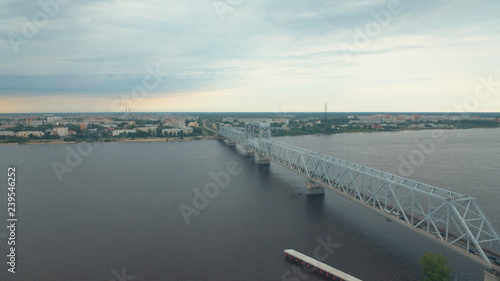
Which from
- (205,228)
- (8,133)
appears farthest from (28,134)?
(205,228)

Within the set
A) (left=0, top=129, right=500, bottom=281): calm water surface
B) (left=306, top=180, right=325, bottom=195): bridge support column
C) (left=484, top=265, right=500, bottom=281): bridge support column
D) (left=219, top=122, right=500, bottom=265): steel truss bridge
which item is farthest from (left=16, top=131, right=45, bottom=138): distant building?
(left=484, top=265, right=500, bottom=281): bridge support column

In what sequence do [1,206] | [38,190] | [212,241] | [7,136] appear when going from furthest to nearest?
[7,136], [38,190], [1,206], [212,241]

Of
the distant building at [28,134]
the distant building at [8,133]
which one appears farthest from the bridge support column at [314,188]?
the distant building at [8,133]

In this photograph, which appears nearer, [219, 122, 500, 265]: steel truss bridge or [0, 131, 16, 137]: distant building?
[219, 122, 500, 265]: steel truss bridge

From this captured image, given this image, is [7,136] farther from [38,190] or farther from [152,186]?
[152,186]

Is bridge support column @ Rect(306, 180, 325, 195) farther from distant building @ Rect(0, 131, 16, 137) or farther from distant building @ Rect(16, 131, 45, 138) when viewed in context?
distant building @ Rect(0, 131, 16, 137)

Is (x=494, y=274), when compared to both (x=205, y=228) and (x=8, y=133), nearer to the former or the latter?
(x=205, y=228)

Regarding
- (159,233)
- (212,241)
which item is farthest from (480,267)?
(159,233)
